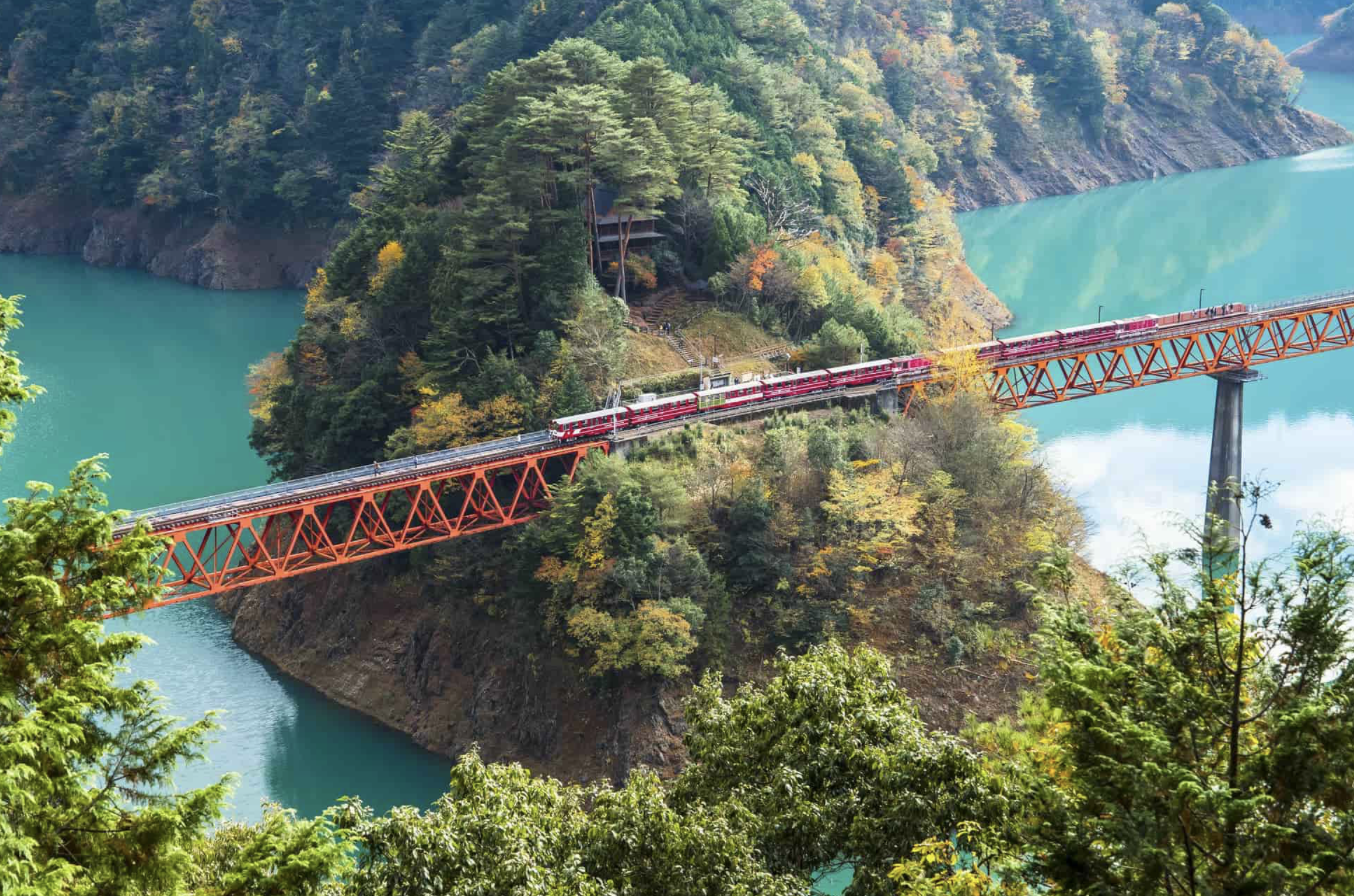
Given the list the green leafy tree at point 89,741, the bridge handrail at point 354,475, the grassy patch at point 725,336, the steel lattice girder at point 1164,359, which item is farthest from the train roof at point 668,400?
the green leafy tree at point 89,741

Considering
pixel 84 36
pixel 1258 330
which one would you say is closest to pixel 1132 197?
pixel 1258 330

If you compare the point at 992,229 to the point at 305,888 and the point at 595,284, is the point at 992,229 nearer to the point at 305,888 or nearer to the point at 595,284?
the point at 595,284

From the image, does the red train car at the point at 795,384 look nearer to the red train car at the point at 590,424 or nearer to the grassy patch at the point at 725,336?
the grassy patch at the point at 725,336

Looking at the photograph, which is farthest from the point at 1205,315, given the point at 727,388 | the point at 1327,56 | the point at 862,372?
the point at 1327,56

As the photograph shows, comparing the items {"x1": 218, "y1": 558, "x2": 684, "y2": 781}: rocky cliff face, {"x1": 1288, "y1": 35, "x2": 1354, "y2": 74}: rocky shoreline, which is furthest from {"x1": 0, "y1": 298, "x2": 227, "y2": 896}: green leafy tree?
{"x1": 1288, "y1": 35, "x2": 1354, "y2": 74}: rocky shoreline

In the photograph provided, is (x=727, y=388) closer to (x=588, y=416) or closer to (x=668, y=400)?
(x=668, y=400)

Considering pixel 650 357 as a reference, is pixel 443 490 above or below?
below

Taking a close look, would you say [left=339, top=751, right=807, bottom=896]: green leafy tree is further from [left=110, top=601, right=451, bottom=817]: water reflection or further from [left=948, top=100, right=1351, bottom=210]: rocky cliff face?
[left=948, top=100, right=1351, bottom=210]: rocky cliff face
